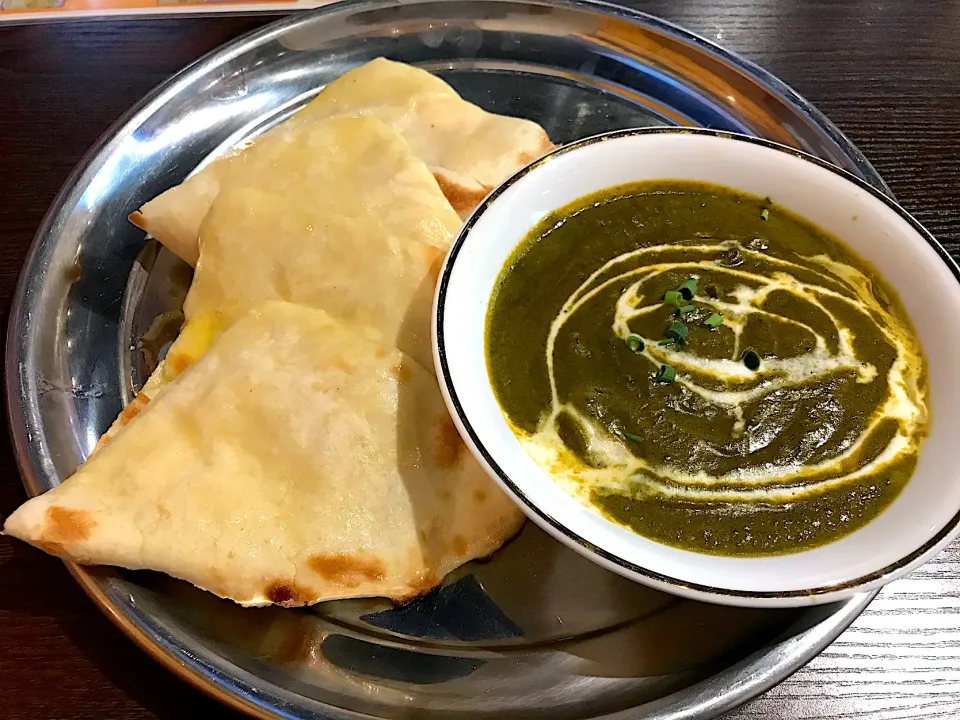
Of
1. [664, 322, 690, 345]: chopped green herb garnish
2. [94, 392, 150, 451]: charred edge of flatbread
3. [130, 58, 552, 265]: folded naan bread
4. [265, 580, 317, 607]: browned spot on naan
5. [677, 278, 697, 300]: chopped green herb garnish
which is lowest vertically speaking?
[265, 580, 317, 607]: browned spot on naan

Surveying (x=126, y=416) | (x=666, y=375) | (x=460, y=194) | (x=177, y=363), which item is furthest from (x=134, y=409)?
(x=666, y=375)

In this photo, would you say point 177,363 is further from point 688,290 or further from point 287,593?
point 688,290

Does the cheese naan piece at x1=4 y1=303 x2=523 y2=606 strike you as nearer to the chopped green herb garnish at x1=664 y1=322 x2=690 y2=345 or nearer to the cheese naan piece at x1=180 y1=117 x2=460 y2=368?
the cheese naan piece at x1=180 y1=117 x2=460 y2=368

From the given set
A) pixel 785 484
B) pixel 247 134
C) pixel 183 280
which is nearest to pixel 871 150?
pixel 785 484

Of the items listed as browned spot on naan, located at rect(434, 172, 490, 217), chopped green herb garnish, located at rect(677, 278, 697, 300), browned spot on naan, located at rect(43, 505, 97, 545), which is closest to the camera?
browned spot on naan, located at rect(43, 505, 97, 545)

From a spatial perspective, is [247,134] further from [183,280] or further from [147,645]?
[147,645]

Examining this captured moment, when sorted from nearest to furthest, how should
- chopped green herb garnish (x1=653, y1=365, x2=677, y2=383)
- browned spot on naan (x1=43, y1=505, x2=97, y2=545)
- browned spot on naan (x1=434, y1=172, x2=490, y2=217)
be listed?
browned spot on naan (x1=43, y1=505, x2=97, y2=545), chopped green herb garnish (x1=653, y1=365, x2=677, y2=383), browned spot on naan (x1=434, y1=172, x2=490, y2=217)

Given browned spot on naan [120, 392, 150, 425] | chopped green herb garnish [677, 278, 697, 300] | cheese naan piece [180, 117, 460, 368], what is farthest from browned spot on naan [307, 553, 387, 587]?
chopped green herb garnish [677, 278, 697, 300]

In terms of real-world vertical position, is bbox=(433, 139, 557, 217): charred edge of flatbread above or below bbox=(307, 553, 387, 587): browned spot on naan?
above
